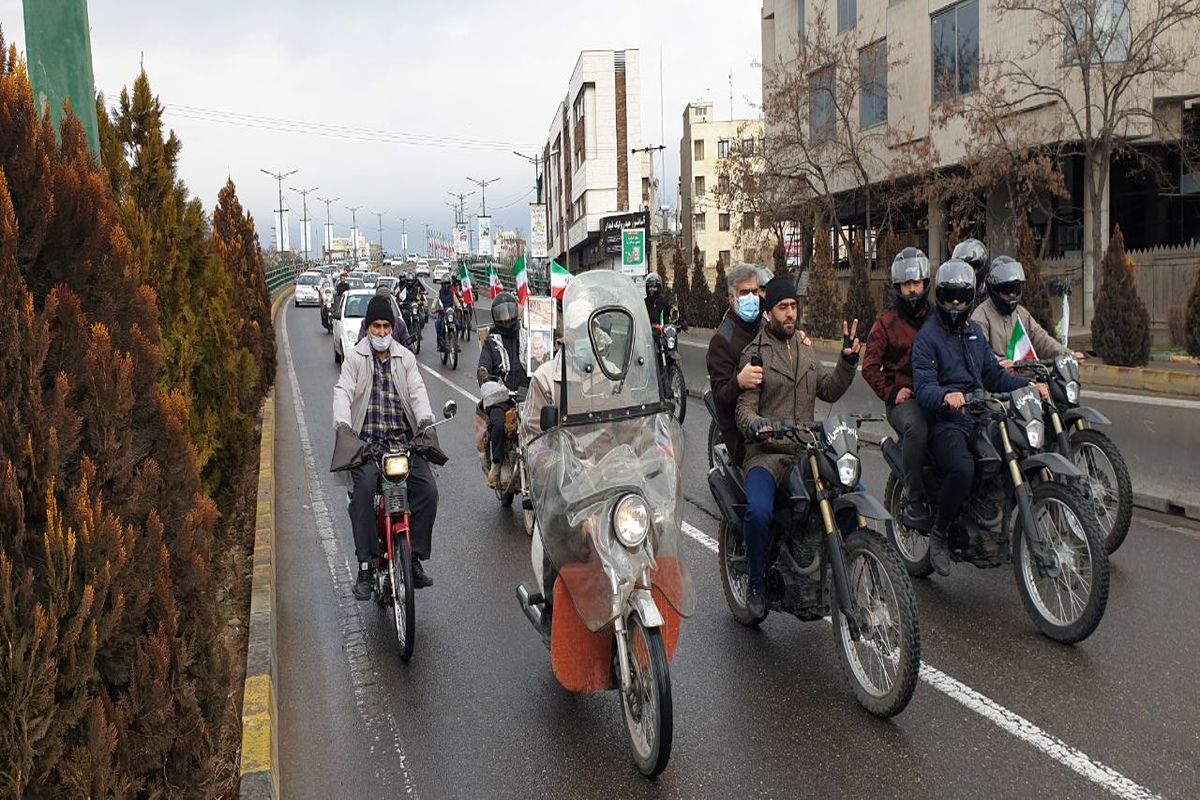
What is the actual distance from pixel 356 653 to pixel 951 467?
3.65m

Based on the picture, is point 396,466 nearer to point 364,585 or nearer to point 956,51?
point 364,585

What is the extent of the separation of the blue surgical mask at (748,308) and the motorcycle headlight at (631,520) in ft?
8.68

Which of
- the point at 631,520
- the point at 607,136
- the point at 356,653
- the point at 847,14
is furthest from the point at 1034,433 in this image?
the point at 607,136

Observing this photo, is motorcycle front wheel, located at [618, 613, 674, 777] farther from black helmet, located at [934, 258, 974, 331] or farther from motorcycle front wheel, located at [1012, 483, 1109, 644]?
black helmet, located at [934, 258, 974, 331]

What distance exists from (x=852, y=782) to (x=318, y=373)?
22133 millimetres

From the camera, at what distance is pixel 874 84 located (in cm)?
3091

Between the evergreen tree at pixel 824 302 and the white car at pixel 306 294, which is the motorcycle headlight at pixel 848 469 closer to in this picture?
the evergreen tree at pixel 824 302

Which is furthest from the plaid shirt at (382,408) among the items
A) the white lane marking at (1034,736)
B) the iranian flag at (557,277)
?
the iranian flag at (557,277)

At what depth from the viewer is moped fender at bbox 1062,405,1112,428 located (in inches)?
280

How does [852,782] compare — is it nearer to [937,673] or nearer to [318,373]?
[937,673]

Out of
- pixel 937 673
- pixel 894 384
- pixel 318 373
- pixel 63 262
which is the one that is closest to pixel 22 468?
pixel 63 262

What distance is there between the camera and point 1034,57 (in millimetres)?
25469

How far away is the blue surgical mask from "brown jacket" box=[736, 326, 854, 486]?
781 millimetres

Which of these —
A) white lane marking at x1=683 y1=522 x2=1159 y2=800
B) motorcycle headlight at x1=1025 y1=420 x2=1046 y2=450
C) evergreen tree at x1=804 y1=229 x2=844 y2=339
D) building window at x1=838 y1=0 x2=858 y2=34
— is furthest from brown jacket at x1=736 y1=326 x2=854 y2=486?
building window at x1=838 y1=0 x2=858 y2=34
